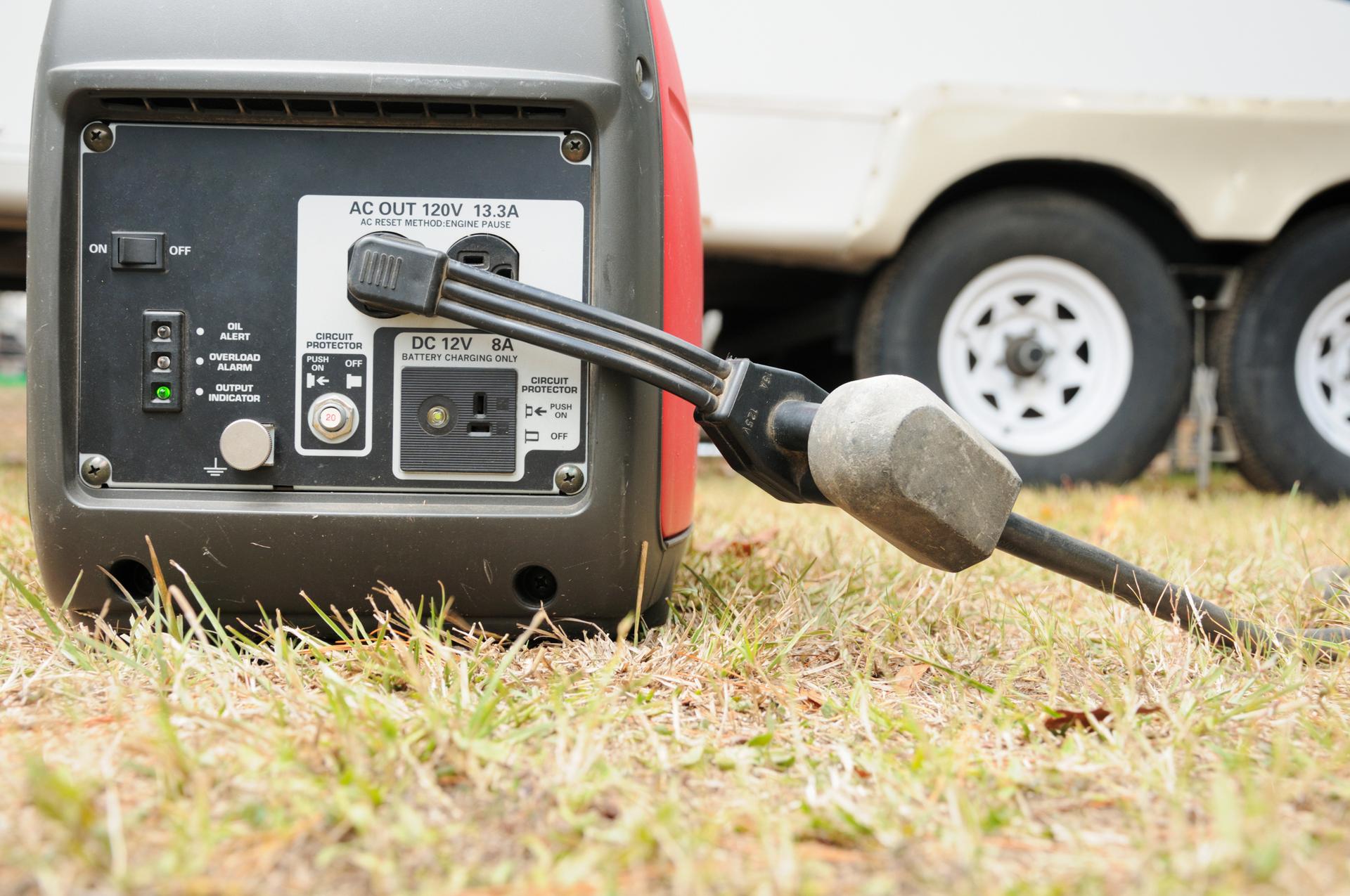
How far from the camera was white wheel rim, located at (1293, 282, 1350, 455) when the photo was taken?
255cm

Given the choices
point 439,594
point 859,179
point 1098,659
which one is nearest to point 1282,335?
point 859,179

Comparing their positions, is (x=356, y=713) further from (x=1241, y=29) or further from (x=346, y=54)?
(x=1241, y=29)

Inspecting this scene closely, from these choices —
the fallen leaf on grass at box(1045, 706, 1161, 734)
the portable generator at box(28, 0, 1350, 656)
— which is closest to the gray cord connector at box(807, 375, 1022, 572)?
the portable generator at box(28, 0, 1350, 656)

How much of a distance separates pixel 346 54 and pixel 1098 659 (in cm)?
97

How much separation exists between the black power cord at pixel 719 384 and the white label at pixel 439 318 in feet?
0.12

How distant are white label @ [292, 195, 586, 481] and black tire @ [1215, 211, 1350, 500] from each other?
2.18m

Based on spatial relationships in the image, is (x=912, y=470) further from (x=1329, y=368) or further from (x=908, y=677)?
(x=1329, y=368)

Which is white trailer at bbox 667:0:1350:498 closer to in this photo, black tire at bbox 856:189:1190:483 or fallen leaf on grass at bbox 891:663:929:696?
black tire at bbox 856:189:1190:483

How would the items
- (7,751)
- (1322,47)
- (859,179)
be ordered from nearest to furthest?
(7,751), (859,179), (1322,47)

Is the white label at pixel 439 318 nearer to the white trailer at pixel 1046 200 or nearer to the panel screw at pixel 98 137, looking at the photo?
the panel screw at pixel 98 137

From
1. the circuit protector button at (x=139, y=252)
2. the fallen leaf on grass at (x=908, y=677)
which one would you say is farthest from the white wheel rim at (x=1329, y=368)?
the circuit protector button at (x=139, y=252)

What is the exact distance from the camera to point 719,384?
958 millimetres

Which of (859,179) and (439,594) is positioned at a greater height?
(859,179)

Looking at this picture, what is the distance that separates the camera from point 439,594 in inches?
38.5
